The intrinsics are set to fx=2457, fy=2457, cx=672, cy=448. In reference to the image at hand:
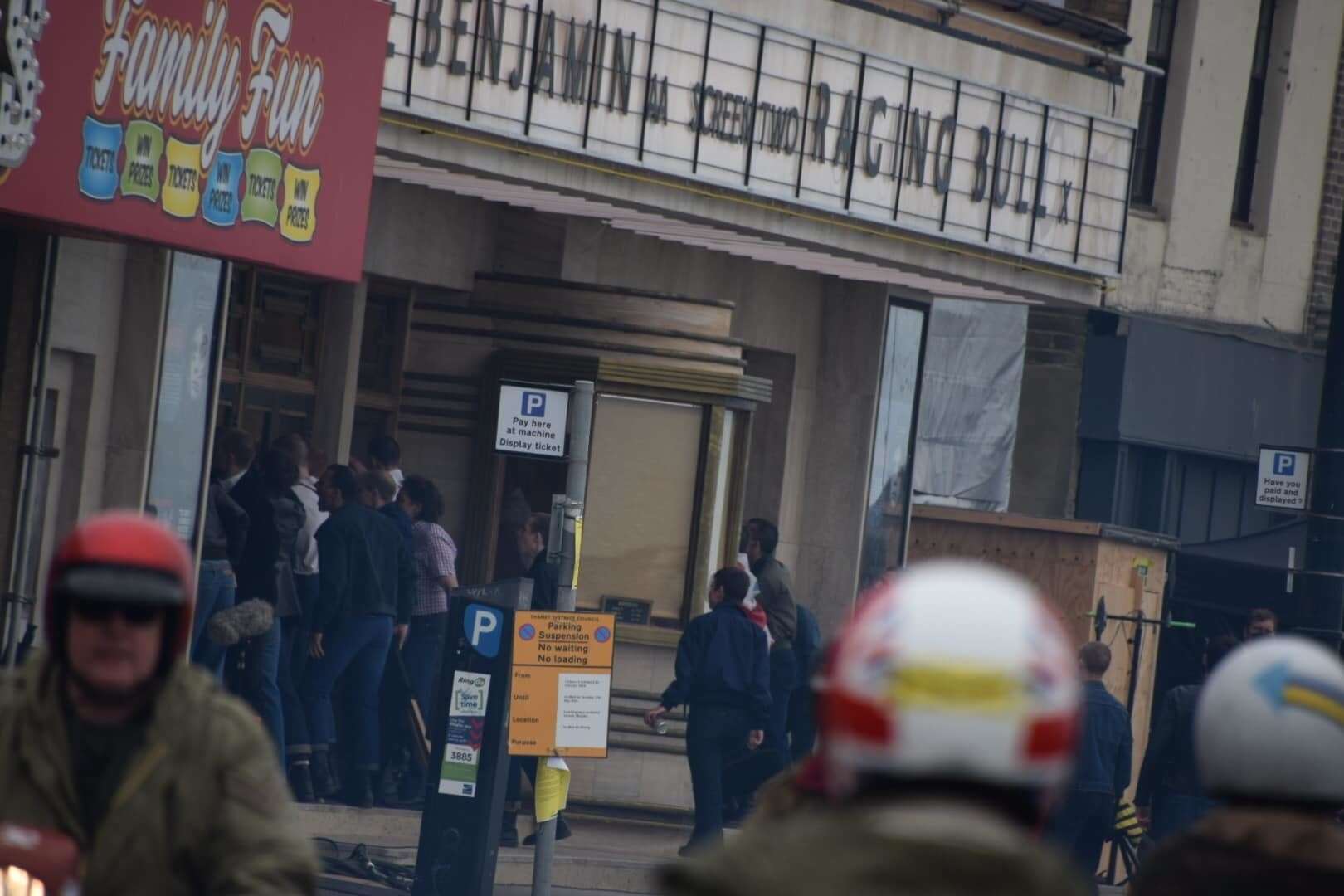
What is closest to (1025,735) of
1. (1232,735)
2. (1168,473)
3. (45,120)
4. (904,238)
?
(1232,735)

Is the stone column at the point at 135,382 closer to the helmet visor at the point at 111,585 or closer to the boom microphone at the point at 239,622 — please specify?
the boom microphone at the point at 239,622

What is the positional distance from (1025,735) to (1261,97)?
71.7 ft

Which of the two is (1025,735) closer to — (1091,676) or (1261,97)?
(1091,676)

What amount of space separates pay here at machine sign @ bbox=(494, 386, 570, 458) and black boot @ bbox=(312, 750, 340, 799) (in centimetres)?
236

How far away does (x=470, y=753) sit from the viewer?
1151 centimetres

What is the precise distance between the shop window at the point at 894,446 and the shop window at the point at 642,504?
2.72 metres

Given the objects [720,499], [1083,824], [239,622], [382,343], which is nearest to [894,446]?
[720,499]

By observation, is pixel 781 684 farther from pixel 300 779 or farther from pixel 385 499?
pixel 300 779


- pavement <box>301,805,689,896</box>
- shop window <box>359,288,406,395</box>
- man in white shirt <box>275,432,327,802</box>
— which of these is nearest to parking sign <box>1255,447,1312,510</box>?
pavement <box>301,805,689,896</box>

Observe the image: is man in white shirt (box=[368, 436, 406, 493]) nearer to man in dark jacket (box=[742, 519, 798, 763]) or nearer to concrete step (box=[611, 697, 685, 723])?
concrete step (box=[611, 697, 685, 723])

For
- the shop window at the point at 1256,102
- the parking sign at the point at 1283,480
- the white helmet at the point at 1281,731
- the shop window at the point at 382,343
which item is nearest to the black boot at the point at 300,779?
the shop window at the point at 382,343

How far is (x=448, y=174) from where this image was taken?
14.1m

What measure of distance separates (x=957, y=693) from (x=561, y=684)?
9.39m

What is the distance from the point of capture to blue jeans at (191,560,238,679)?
1190 cm
